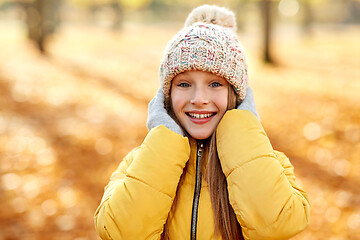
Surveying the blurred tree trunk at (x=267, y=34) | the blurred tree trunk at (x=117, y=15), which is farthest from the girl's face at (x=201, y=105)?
the blurred tree trunk at (x=117, y=15)

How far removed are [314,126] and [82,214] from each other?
469 centimetres

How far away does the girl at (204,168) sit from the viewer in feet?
5.92

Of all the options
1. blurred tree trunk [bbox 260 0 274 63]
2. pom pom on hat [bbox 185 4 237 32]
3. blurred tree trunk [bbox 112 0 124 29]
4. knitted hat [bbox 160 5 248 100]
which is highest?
blurred tree trunk [bbox 112 0 124 29]

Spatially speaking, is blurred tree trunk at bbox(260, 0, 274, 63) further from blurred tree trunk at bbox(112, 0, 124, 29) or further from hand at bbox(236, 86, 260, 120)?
blurred tree trunk at bbox(112, 0, 124, 29)

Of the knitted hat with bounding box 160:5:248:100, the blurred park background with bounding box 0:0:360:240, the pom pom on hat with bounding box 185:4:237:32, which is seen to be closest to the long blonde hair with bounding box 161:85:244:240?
the knitted hat with bounding box 160:5:248:100

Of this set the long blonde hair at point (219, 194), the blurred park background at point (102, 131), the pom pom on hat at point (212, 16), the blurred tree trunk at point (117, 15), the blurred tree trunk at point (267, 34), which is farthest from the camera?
the blurred tree trunk at point (117, 15)

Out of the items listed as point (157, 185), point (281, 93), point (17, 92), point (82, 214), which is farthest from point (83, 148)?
point (281, 93)

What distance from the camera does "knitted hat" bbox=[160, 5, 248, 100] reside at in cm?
197

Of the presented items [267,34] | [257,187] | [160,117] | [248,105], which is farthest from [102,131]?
[267,34]

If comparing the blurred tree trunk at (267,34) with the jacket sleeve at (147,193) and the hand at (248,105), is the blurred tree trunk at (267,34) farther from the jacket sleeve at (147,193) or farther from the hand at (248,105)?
the jacket sleeve at (147,193)

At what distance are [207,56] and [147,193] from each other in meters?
0.78

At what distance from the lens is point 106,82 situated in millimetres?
10914

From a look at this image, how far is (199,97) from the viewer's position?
1947 mm

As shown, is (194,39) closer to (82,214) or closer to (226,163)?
(226,163)
